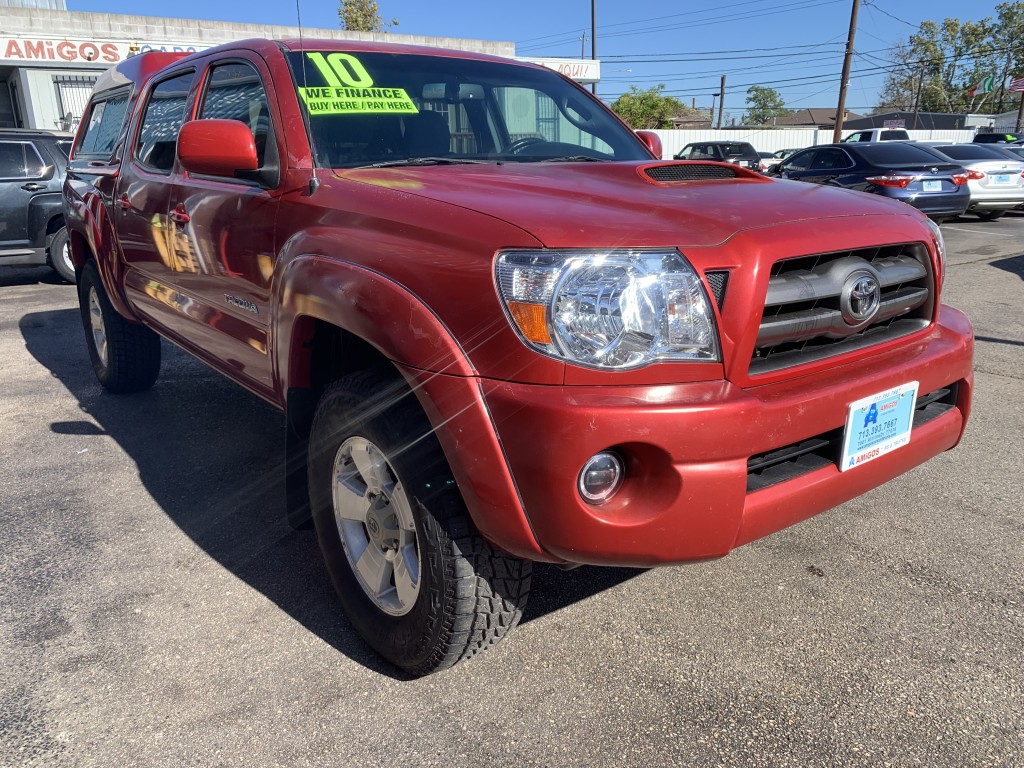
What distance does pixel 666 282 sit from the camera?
177 cm

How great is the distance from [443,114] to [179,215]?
4.04ft

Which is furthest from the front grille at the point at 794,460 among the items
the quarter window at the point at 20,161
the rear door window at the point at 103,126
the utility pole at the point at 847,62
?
the utility pole at the point at 847,62

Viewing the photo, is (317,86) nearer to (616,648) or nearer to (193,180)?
(193,180)

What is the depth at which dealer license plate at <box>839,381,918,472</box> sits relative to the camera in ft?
6.65

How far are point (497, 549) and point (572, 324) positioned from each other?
2.06 feet

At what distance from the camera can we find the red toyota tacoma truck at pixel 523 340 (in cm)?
175

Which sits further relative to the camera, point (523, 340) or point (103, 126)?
point (103, 126)

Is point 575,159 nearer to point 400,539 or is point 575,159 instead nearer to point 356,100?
point 356,100

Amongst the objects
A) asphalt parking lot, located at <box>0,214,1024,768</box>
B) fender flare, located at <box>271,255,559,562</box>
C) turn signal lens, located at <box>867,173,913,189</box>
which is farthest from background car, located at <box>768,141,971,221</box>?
fender flare, located at <box>271,255,559,562</box>

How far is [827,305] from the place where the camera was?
6.73 ft

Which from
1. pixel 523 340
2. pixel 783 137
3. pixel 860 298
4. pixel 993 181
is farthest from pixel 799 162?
pixel 783 137

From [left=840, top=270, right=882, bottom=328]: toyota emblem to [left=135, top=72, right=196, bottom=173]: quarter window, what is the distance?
9.40 ft

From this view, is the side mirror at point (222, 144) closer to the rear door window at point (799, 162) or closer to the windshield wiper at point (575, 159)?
the windshield wiper at point (575, 159)

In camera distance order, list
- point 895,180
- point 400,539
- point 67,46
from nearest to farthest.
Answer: point 400,539 < point 895,180 < point 67,46
